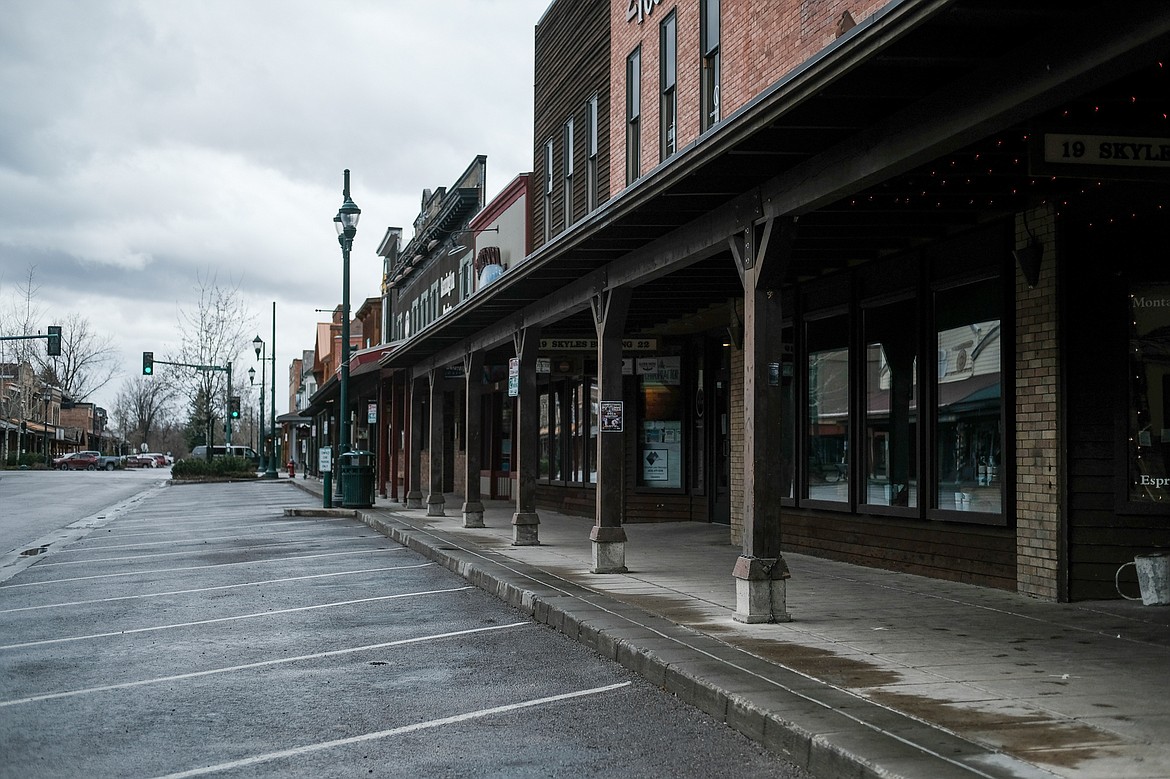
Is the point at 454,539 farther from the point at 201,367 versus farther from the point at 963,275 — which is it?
the point at 201,367

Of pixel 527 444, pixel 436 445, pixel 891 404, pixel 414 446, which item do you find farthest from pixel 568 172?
pixel 891 404

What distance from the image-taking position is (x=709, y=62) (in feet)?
57.3

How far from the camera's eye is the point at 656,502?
21156 millimetres

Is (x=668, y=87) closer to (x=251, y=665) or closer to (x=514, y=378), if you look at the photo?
(x=514, y=378)

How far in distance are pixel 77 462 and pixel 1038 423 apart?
8791 cm

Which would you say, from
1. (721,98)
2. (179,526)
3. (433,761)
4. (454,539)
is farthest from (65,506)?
(433,761)

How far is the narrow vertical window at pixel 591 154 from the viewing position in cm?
2245

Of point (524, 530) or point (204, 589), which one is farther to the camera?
point (524, 530)

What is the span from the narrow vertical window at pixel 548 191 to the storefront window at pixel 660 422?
206 inches

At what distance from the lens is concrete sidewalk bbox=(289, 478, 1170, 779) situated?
543 centimetres

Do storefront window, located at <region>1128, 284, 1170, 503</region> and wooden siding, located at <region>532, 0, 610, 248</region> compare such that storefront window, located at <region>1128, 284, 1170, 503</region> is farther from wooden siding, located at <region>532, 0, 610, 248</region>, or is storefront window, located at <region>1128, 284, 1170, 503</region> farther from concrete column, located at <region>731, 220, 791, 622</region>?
wooden siding, located at <region>532, 0, 610, 248</region>

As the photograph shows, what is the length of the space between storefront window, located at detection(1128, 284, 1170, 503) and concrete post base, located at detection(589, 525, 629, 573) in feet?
17.4

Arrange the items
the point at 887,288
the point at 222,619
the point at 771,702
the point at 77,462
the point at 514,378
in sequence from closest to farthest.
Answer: the point at 771,702
the point at 222,619
the point at 887,288
the point at 514,378
the point at 77,462

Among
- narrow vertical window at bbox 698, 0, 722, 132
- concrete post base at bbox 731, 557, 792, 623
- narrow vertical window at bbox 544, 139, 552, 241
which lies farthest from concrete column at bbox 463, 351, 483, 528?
concrete post base at bbox 731, 557, 792, 623
